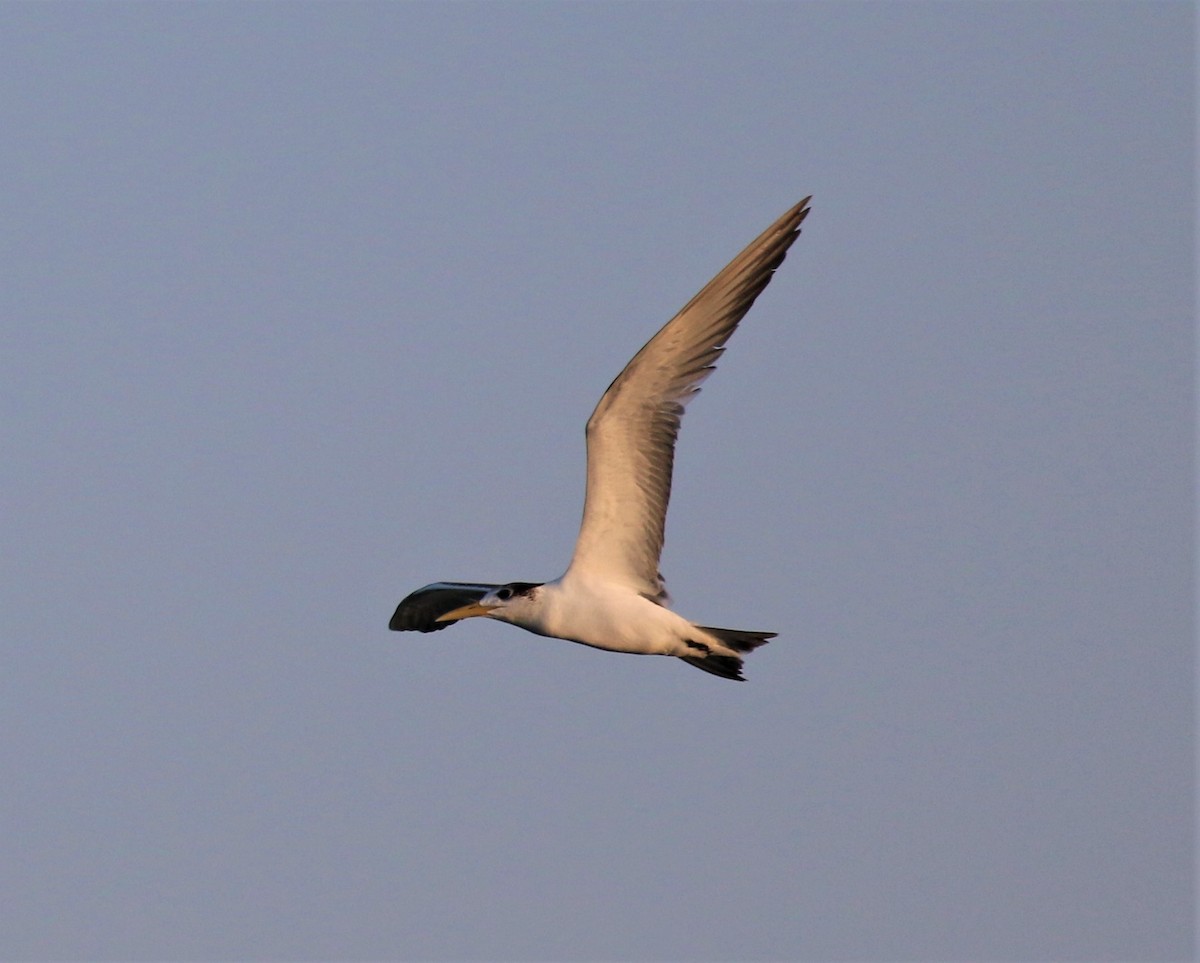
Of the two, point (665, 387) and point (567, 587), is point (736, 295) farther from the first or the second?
point (567, 587)

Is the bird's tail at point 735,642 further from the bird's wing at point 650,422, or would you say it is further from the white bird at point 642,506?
the bird's wing at point 650,422

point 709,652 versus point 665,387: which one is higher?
point 665,387

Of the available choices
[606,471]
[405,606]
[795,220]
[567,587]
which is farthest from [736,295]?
[405,606]

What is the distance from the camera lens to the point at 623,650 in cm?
2441

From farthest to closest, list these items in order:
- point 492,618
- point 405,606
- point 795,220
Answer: point 405,606 < point 492,618 < point 795,220

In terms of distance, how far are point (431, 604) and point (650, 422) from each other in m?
5.68

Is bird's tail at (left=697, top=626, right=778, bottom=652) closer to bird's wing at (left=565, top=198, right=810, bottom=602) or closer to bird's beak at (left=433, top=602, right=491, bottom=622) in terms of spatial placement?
bird's wing at (left=565, top=198, right=810, bottom=602)

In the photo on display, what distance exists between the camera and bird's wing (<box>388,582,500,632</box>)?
89.1 ft

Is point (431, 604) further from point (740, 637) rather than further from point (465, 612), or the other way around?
point (740, 637)

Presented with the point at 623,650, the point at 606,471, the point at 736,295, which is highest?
the point at 736,295

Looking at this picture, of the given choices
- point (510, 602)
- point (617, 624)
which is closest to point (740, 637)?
point (617, 624)

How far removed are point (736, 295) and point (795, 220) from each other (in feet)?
3.77

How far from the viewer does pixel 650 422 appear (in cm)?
2397

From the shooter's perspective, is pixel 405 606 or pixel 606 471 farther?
pixel 405 606
